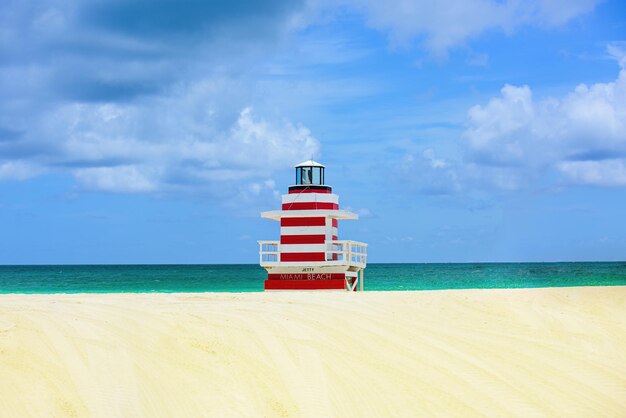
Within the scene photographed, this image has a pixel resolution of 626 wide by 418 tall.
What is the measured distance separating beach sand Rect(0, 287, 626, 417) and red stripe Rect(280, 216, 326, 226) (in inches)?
465

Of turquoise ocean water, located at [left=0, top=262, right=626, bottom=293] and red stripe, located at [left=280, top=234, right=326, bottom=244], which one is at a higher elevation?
red stripe, located at [left=280, top=234, right=326, bottom=244]

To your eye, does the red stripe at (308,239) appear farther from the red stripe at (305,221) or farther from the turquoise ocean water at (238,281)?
the turquoise ocean water at (238,281)

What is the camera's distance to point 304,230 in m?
25.8

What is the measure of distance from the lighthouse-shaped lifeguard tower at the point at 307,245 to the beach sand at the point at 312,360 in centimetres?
1189

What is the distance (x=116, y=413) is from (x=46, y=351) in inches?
77.2

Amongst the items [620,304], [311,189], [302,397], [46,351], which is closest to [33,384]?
[46,351]

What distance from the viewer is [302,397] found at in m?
9.20

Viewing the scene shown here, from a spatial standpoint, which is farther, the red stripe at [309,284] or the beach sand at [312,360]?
the red stripe at [309,284]

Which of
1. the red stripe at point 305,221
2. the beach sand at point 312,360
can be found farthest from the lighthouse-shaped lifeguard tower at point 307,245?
the beach sand at point 312,360

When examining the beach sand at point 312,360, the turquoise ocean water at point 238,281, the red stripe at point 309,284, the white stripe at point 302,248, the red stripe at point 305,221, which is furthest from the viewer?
the turquoise ocean water at point 238,281

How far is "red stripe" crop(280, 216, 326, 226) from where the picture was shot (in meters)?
25.6

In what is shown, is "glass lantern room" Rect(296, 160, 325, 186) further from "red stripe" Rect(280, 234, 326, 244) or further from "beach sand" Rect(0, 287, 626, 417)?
"beach sand" Rect(0, 287, 626, 417)

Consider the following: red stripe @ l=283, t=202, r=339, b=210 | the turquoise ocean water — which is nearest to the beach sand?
red stripe @ l=283, t=202, r=339, b=210

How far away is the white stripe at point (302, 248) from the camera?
2578 cm
